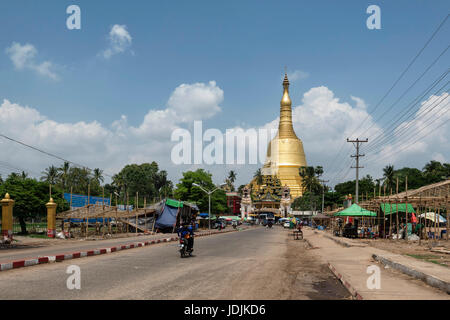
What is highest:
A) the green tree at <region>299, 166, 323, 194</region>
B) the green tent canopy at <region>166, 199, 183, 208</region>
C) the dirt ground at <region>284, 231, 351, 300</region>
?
the green tree at <region>299, 166, 323, 194</region>

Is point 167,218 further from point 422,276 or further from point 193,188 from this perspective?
point 422,276

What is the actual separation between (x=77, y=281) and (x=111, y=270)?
6.95 feet

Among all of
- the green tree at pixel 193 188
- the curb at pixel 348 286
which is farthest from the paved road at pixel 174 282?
the green tree at pixel 193 188

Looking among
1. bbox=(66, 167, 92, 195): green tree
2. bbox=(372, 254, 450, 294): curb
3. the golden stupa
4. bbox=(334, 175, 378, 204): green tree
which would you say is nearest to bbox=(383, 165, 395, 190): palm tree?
bbox=(334, 175, 378, 204): green tree

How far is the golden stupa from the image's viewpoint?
329 ft

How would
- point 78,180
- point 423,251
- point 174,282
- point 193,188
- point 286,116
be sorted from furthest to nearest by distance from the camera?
point 286,116, point 78,180, point 193,188, point 423,251, point 174,282

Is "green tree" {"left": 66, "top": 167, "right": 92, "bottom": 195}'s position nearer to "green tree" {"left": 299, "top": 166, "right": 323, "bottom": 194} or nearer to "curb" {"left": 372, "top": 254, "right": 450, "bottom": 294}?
"green tree" {"left": 299, "top": 166, "right": 323, "bottom": 194}

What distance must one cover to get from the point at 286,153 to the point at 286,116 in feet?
33.9

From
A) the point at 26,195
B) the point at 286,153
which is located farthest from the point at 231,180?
the point at 26,195

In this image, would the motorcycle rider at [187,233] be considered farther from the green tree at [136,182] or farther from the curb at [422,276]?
the green tree at [136,182]

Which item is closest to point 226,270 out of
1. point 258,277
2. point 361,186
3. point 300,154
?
point 258,277

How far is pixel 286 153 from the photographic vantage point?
105m

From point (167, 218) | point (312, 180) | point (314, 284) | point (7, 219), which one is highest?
point (312, 180)
